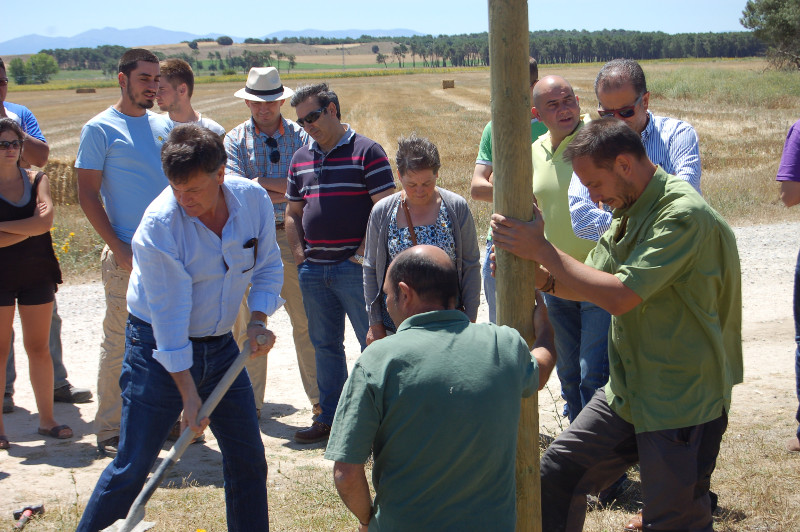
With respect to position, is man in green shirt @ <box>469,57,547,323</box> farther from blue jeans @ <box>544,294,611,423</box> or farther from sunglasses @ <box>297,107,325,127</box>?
sunglasses @ <box>297,107,325,127</box>

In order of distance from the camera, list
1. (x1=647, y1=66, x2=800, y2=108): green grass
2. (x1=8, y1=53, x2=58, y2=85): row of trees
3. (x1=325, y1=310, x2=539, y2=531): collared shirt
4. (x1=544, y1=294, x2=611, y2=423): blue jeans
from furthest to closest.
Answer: (x1=8, y1=53, x2=58, y2=85): row of trees < (x1=647, y1=66, x2=800, y2=108): green grass < (x1=544, y1=294, x2=611, y2=423): blue jeans < (x1=325, y1=310, x2=539, y2=531): collared shirt

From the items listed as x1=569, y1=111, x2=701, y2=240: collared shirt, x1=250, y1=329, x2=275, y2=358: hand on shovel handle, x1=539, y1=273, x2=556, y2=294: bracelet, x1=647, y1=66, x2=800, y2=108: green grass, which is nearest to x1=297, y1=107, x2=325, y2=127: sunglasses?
x1=569, y1=111, x2=701, y2=240: collared shirt

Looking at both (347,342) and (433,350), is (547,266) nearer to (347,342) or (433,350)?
(433,350)

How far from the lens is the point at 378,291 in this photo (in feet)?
14.9

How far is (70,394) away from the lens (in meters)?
6.09

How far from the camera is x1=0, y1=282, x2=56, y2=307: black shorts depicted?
200 inches

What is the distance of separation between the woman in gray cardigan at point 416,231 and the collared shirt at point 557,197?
444 mm

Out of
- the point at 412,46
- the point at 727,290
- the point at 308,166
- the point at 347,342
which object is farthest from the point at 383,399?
the point at 412,46

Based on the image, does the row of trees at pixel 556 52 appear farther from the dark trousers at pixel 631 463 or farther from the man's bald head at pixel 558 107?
the dark trousers at pixel 631 463

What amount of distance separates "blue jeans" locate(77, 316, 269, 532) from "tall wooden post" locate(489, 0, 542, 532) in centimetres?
128

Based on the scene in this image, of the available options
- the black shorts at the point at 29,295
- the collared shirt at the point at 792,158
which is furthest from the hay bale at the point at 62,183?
the collared shirt at the point at 792,158

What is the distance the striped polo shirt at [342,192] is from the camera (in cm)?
507

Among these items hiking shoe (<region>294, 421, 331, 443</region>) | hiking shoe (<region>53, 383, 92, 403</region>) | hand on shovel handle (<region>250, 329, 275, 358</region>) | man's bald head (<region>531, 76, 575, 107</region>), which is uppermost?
man's bald head (<region>531, 76, 575, 107</region>)

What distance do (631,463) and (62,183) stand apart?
15309 mm
